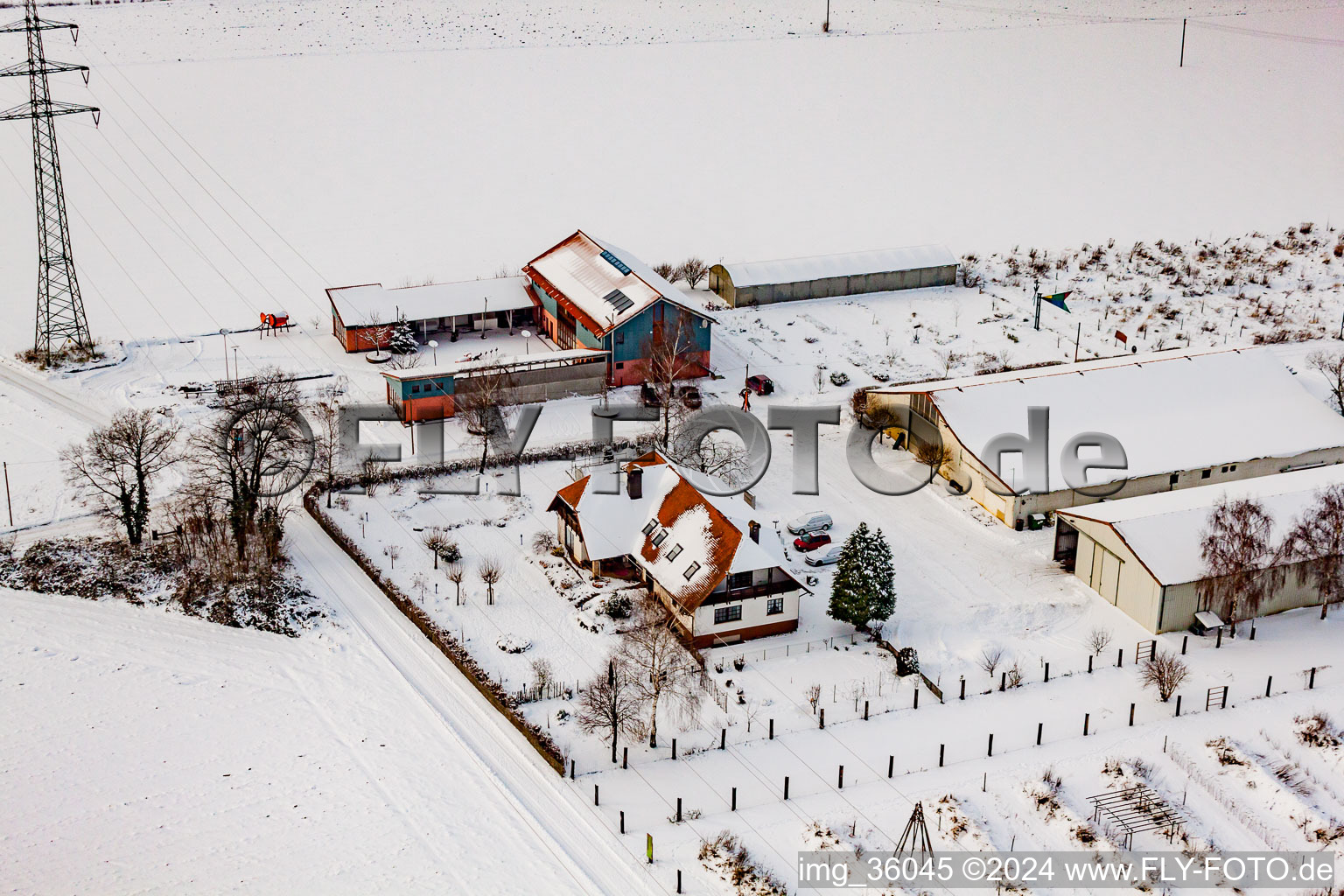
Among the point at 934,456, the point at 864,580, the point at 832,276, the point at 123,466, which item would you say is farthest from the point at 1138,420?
the point at 123,466

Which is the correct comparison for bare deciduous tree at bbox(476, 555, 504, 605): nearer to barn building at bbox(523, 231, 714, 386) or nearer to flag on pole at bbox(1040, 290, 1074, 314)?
barn building at bbox(523, 231, 714, 386)

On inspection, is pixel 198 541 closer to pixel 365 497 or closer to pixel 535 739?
pixel 365 497

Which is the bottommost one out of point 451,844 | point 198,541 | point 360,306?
point 451,844

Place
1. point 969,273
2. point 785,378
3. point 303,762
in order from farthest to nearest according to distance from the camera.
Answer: point 969,273 < point 785,378 < point 303,762

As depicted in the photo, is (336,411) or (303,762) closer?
(303,762)

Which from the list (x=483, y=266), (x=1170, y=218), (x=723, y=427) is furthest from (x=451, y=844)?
(x=1170, y=218)

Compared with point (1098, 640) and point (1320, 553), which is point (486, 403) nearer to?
point (1098, 640)
